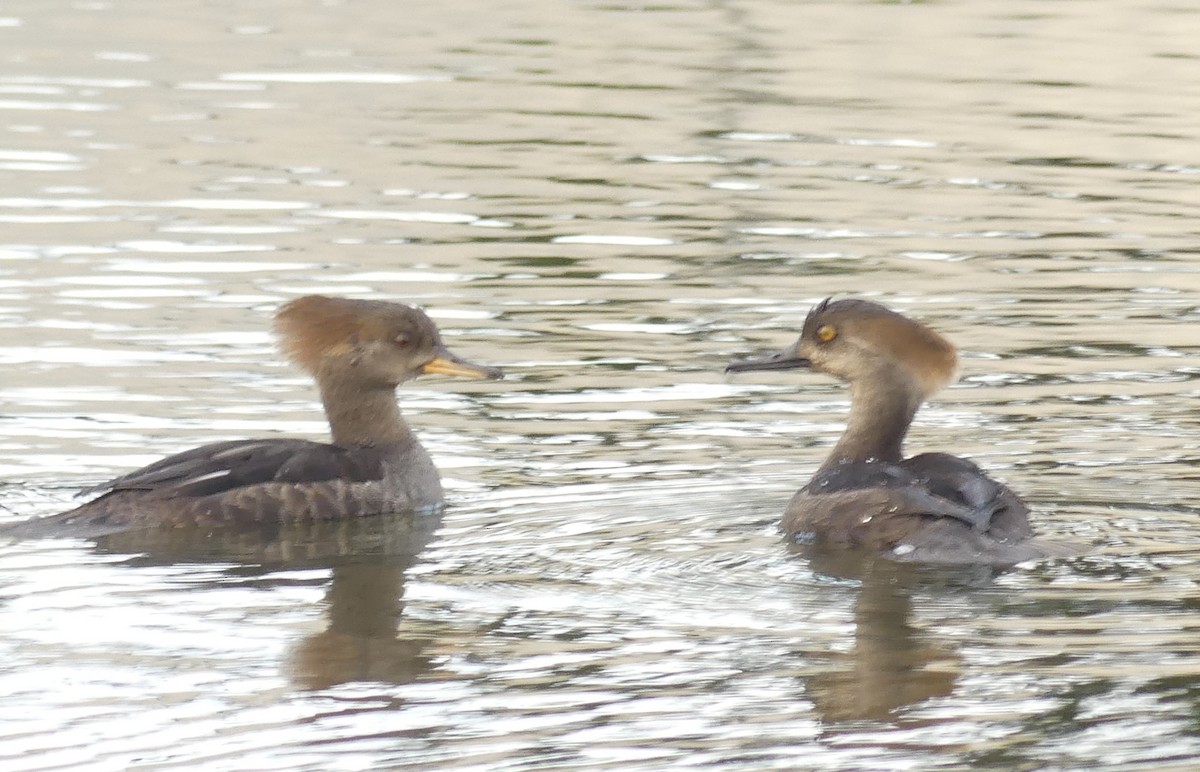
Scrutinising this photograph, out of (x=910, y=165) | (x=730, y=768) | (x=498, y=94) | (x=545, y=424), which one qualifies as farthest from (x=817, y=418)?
(x=498, y=94)

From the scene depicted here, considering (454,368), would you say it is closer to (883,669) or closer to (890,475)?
(890,475)

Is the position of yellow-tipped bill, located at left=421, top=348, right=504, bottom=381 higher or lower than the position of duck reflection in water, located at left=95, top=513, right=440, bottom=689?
higher

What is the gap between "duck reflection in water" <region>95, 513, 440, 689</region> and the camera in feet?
22.7

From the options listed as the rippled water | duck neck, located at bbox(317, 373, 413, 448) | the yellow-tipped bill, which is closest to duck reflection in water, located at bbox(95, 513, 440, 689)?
the rippled water

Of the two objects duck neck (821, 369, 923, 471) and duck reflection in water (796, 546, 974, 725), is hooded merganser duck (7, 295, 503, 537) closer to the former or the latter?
duck neck (821, 369, 923, 471)

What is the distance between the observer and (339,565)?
8.29m

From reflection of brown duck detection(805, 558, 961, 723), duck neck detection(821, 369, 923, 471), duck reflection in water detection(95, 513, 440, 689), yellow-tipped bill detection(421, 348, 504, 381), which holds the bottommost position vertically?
reflection of brown duck detection(805, 558, 961, 723)

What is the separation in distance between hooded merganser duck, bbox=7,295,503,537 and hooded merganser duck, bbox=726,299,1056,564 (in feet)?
4.39

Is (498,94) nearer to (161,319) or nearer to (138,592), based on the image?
(161,319)

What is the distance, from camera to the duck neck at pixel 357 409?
9.45 meters

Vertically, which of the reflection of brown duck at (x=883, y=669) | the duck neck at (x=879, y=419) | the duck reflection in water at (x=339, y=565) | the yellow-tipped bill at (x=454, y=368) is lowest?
the reflection of brown duck at (x=883, y=669)

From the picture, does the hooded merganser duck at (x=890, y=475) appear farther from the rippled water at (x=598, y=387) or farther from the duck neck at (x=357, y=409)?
the duck neck at (x=357, y=409)

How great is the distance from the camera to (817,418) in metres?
10.6

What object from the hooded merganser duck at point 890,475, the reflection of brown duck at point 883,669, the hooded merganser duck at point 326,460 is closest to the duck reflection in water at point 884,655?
the reflection of brown duck at point 883,669
